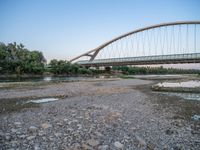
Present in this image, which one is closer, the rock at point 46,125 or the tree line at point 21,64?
the rock at point 46,125

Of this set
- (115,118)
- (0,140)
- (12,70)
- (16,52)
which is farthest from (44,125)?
(16,52)

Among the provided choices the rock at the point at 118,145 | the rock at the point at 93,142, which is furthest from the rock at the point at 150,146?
the rock at the point at 93,142

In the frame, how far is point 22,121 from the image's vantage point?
224 inches

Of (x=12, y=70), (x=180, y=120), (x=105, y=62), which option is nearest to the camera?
(x=180, y=120)

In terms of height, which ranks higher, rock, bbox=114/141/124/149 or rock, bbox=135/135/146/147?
rock, bbox=114/141/124/149

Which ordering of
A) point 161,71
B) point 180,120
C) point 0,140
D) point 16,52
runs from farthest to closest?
point 161,71
point 16,52
point 180,120
point 0,140

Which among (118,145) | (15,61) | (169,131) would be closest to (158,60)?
(15,61)

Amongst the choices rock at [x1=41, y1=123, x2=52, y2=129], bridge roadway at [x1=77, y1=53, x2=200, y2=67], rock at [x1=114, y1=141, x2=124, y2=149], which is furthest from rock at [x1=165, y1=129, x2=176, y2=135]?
bridge roadway at [x1=77, y1=53, x2=200, y2=67]

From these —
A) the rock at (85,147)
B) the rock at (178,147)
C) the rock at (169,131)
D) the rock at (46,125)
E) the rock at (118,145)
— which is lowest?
the rock at (169,131)

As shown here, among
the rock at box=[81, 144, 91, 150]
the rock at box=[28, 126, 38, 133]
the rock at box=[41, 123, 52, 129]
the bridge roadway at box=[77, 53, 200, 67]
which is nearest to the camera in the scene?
the rock at box=[81, 144, 91, 150]

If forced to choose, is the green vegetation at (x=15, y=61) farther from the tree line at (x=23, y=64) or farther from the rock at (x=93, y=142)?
the rock at (x=93, y=142)

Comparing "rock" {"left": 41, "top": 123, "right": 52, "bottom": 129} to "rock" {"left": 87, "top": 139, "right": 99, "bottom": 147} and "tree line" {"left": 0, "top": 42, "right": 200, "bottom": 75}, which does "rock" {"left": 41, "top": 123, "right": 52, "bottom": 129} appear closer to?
"rock" {"left": 87, "top": 139, "right": 99, "bottom": 147}

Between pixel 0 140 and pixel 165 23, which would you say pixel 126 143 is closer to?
pixel 0 140

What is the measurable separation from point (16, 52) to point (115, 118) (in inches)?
2881
